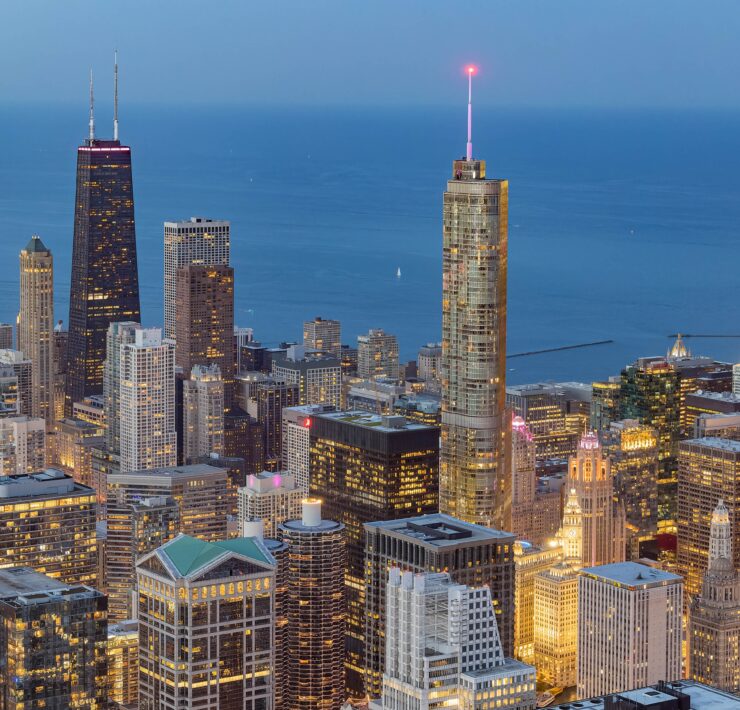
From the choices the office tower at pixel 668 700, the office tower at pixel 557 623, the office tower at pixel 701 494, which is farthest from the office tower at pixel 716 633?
the office tower at pixel 668 700

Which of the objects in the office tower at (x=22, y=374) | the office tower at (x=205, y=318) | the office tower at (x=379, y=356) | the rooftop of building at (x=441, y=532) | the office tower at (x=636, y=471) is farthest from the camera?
the office tower at (x=379, y=356)

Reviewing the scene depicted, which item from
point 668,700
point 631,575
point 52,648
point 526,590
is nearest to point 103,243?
point 526,590

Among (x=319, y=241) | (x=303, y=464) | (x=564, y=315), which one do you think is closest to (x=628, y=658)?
(x=303, y=464)

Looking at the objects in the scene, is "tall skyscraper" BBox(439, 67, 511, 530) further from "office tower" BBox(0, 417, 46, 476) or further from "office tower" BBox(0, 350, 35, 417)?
"office tower" BBox(0, 350, 35, 417)

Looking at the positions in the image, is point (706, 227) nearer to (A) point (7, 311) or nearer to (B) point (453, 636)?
(A) point (7, 311)

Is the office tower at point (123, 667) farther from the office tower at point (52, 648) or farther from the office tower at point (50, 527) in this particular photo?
the office tower at point (50, 527)

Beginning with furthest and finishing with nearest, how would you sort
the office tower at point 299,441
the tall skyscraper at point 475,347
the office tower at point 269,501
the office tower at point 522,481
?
the office tower at point 299,441 < the office tower at point 522,481 < the office tower at point 269,501 < the tall skyscraper at point 475,347

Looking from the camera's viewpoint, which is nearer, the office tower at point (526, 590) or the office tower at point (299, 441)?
the office tower at point (526, 590)
